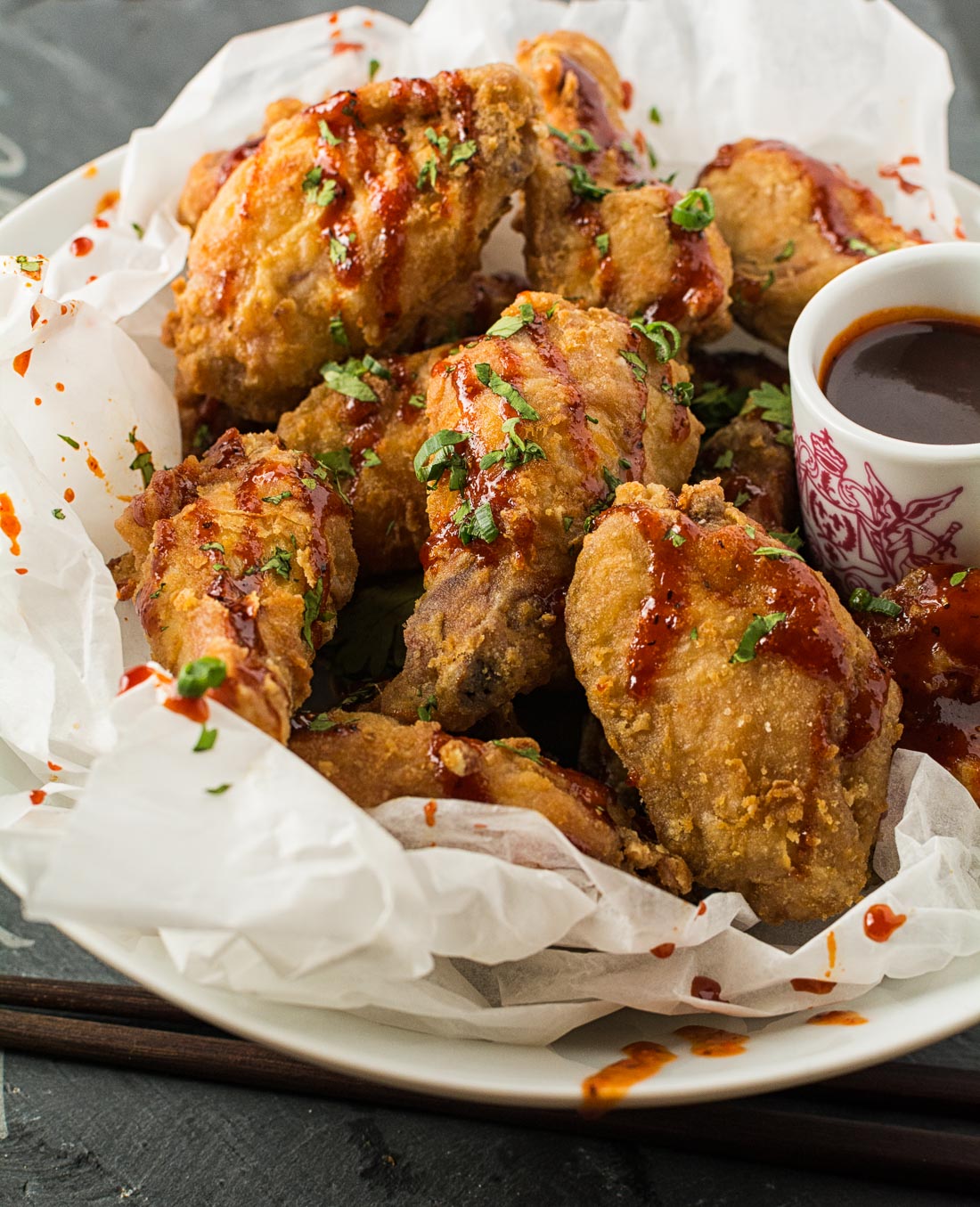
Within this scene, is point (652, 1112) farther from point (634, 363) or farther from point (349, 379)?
point (349, 379)

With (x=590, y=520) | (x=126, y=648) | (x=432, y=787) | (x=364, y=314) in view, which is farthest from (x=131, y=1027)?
(x=364, y=314)

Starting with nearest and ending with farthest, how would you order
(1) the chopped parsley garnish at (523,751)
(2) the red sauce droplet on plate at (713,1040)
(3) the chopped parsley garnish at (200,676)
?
(3) the chopped parsley garnish at (200,676)
(2) the red sauce droplet on plate at (713,1040)
(1) the chopped parsley garnish at (523,751)

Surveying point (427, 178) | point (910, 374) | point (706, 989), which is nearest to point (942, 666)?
point (910, 374)

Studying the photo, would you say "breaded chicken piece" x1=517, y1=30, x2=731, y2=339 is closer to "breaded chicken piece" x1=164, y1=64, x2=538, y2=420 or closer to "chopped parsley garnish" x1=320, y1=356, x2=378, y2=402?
"breaded chicken piece" x1=164, y1=64, x2=538, y2=420

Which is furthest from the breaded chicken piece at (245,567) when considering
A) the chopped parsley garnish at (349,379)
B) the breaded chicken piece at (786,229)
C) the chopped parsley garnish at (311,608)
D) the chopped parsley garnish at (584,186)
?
the breaded chicken piece at (786,229)

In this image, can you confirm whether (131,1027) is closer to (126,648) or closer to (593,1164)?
(126,648)

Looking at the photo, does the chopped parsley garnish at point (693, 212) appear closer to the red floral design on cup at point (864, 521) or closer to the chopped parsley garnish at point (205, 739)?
the red floral design on cup at point (864, 521)

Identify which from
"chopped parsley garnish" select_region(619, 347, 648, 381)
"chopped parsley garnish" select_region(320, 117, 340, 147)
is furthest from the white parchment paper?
"chopped parsley garnish" select_region(619, 347, 648, 381)
